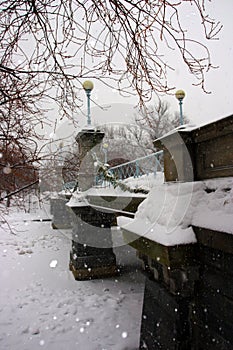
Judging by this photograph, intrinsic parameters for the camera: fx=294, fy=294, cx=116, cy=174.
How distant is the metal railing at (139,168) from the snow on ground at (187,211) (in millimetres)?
2867

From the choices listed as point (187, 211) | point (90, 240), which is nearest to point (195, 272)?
point (187, 211)

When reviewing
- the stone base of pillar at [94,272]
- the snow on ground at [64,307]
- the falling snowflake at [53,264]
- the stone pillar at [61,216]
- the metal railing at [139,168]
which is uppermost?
the metal railing at [139,168]

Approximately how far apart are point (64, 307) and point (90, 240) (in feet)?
9.75

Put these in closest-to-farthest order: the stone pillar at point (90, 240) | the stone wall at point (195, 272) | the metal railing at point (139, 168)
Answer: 1. the stone wall at point (195, 272)
2. the metal railing at point (139, 168)
3. the stone pillar at point (90, 240)

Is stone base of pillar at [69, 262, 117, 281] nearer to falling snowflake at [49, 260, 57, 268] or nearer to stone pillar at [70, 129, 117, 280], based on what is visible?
stone pillar at [70, 129, 117, 280]

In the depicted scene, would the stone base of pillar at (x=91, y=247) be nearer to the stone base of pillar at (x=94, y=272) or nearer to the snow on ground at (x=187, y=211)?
the stone base of pillar at (x=94, y=272)

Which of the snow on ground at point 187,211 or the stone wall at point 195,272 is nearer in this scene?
the snow on ground at point 187,211

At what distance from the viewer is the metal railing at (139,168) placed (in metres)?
7.01

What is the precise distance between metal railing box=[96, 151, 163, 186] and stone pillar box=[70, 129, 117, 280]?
0.92 m

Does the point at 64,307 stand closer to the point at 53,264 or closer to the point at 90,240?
the point at 90,240

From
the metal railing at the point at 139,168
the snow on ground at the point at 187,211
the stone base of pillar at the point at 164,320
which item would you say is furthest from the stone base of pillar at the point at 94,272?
the snow on ground at the point at 187,211

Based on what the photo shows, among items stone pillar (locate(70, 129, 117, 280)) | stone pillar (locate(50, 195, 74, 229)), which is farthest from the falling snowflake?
stone pillar (locate(50, 195, 74, 229))

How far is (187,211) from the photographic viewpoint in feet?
11.6

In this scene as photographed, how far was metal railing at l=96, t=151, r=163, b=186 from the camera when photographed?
23.0 feet
